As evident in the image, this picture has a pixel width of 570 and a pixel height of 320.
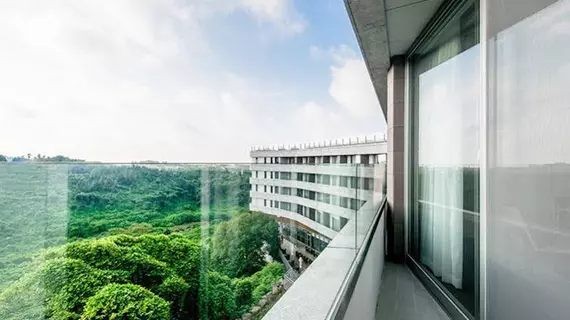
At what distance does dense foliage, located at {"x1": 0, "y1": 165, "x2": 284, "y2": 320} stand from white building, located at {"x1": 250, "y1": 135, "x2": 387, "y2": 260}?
29cm

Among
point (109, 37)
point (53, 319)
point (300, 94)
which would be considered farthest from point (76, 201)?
point (300, 94)

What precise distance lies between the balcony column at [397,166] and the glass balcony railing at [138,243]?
2849 millimetres

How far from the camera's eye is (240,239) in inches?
37.3

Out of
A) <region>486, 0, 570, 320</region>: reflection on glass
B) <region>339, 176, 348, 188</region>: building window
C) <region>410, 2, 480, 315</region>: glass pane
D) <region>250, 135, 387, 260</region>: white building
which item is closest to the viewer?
<region>250, 135, 387, 260</region>: white building

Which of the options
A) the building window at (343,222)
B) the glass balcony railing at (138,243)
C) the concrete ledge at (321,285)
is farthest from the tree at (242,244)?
the building window at (343,222)

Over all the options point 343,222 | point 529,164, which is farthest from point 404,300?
point 529,164

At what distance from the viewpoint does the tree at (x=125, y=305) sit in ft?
1.79

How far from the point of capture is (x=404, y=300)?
2676mm

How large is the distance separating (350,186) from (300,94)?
186 centimetres

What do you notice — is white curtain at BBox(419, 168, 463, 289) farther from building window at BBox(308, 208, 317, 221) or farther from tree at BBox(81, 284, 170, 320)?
tree at BBox(81, 284, 170, 320)

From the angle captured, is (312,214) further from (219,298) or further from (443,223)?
(443,223)

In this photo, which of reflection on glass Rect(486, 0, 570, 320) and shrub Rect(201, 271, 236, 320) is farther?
reflection on glass Rect(486, 0, 570, 320)

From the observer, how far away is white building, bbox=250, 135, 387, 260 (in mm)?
1164

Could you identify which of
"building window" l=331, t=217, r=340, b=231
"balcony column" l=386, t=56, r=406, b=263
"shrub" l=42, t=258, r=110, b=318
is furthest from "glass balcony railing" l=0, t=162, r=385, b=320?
"balcony column" l=386, t=56, r=406, b=263
